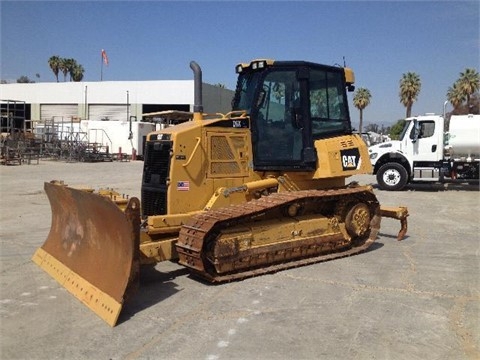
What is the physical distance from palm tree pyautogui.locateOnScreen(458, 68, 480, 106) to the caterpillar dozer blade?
5224cm

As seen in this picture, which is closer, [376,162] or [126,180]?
[376,162]


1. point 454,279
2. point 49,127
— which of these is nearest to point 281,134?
point 454,279

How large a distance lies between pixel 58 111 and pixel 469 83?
4340 cm

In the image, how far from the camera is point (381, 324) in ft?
15.6

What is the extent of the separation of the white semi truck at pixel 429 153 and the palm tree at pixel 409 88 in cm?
3930

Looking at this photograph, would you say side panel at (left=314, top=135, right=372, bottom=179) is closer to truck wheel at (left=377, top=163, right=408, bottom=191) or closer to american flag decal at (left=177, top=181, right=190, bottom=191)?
american flag decal at (left=177, top=181, right=190, bottom=191)

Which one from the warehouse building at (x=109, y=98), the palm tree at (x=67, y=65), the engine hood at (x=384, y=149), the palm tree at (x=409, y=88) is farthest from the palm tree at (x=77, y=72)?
the engine hood at (x=384, y=149)

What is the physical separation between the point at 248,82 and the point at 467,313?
449cm

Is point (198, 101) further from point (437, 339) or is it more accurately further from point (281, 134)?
point (437, 339)

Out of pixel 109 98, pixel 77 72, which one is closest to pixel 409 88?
pixel 109 98

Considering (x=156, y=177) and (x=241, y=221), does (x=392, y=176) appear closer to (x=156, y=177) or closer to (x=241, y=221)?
(x=241, y=221)

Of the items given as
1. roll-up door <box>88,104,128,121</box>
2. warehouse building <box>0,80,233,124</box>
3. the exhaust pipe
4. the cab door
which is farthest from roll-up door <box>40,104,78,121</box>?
the exhaust pipe

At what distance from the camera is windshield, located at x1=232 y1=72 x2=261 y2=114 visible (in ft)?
23.9

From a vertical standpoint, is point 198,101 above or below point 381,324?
above
